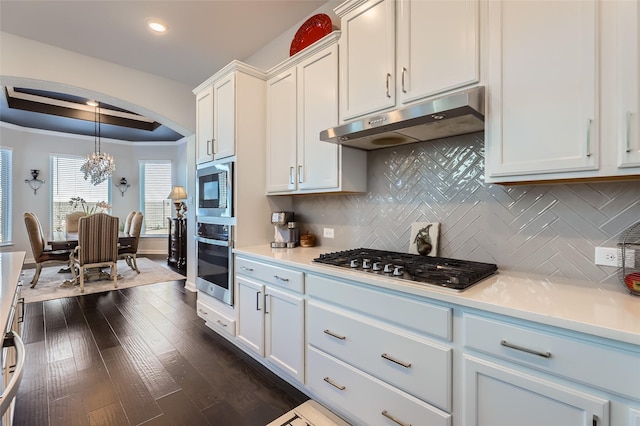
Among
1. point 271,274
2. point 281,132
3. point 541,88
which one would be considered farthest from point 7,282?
point 541,88

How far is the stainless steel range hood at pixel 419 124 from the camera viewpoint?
4.60 feet

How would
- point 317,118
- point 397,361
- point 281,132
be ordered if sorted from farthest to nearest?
point 281,132 < point 317,118 < point 397,361

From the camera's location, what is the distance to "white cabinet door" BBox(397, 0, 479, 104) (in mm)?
1476

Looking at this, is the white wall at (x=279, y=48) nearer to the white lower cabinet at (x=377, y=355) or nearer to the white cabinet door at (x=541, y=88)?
the white cabinet door at (x=541, y=88)

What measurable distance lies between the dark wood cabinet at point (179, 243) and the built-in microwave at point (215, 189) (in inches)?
125

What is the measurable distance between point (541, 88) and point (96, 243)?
5.60m

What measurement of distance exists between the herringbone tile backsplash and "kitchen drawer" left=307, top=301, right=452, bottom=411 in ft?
2.39

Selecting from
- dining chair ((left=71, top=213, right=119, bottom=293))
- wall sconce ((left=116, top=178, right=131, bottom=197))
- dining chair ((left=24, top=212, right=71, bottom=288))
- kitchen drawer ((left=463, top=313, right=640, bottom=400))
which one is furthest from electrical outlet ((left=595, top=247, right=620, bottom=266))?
wall sconce ((left=116, top=178, right=131, bottom=197))

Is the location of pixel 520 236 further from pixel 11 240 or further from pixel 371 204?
pixel 11 240

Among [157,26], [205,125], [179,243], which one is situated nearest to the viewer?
[157,26]

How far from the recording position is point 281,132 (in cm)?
262

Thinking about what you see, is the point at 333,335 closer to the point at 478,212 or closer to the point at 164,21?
the point at 478,212

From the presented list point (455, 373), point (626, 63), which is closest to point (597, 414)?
point (455, 373)

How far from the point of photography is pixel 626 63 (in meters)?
1.09
